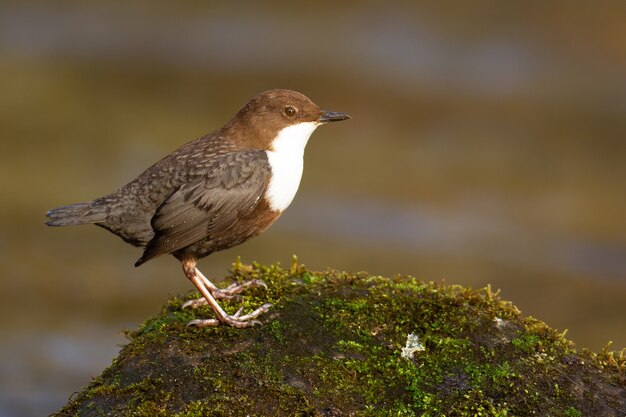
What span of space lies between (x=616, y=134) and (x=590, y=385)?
8849 mm

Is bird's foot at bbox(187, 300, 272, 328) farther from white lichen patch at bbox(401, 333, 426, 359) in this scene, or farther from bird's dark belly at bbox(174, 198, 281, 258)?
white lichen patch at bbox(401, 333, 426, 359)

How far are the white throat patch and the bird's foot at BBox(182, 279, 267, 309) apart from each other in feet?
1.34

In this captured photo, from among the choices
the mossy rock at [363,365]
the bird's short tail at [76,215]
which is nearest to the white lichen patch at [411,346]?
the mossy rock at [363,365]

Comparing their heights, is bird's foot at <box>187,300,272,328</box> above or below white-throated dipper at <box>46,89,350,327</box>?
below

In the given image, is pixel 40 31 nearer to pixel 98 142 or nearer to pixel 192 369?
pixel 98 142

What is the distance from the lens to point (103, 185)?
11469 millimetres

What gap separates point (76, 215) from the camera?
5.09 meters

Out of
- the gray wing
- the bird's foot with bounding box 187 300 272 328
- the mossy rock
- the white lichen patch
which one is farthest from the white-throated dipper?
the white lichen patch

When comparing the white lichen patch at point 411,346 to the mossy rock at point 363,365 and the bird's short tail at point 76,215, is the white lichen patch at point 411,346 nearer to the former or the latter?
the mossy rock at point 363,365

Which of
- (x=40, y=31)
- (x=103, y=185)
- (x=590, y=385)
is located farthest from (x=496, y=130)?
(x=590, y=385)

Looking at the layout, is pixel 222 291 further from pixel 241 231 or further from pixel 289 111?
pixel 289 111

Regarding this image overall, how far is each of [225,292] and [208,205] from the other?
0.48 metres

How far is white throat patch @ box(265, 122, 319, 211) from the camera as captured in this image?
500cm

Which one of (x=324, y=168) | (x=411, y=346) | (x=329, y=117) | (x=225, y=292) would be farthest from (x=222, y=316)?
(x=324, y=168)
